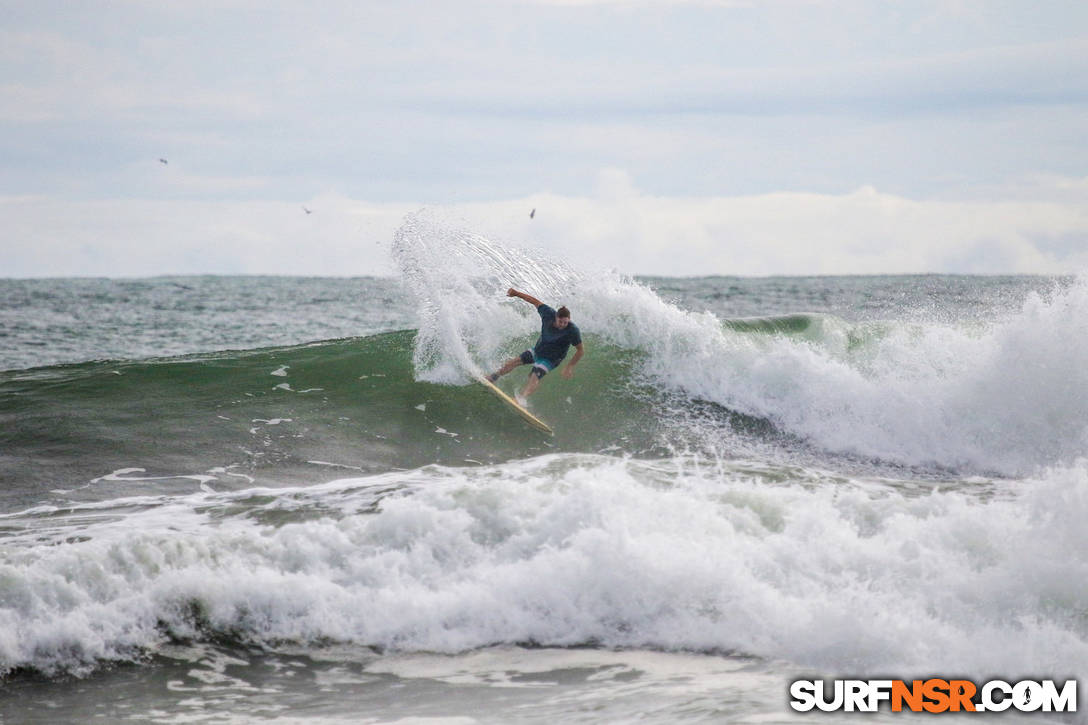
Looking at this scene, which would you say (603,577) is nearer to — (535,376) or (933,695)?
(933,695)

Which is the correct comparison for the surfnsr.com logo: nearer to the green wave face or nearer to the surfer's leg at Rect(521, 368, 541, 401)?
the green wave face

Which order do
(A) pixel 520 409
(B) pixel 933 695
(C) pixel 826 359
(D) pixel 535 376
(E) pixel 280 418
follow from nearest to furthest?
(B) pixel 933 695
(E) pixel 280 418
(A) pixel 520 409
(D) pixel 535 376
(C) pixel 826 359

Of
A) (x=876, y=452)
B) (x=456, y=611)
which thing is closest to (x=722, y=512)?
(x=456, y=611)

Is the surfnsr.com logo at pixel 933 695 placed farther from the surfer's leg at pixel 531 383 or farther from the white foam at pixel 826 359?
the surfer's leg at pixel 531 383

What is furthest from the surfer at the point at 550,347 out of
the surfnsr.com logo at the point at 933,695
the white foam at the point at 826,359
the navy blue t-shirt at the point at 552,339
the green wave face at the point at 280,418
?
the surfnsr.com logo at the point at 933,695

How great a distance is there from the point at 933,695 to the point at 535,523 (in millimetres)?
3087

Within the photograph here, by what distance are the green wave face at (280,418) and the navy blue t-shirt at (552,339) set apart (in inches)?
30.1

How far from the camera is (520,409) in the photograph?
40.0 feet

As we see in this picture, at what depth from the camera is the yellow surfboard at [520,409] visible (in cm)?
1195

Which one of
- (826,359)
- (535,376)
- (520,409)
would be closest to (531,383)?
(535,376)

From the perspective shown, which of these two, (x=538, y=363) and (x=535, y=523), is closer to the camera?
(x=535, y=523)

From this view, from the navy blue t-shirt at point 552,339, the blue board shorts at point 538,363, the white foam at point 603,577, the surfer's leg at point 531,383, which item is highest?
the navy blue t-shirt at point 552,339

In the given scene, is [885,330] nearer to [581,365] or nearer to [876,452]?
[876,452]

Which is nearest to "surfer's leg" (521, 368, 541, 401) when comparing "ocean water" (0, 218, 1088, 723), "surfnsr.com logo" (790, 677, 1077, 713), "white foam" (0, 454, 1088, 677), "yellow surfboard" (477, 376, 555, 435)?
"yellow surfboard" (477, 376, 555, 435)
